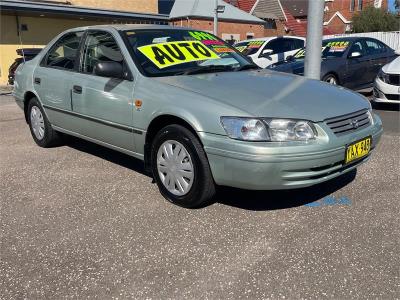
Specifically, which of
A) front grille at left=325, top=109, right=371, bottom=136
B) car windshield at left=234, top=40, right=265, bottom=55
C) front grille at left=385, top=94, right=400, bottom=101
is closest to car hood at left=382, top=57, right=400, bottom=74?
front grille at left=385, top=94, right=400, bottom=101

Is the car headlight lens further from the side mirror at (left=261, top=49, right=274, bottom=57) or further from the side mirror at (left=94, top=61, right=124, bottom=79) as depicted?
the side mirror at (left=261, top=49, right=274, bottom=57)

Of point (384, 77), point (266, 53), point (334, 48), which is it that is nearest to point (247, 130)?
point (384, 77)

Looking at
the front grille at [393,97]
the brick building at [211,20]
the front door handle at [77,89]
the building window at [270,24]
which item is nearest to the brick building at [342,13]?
the building window at [270,24]

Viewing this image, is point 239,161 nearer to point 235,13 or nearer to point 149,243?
point 149,243

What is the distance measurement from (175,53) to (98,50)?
91 cm

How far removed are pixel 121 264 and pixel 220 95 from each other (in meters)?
1.45

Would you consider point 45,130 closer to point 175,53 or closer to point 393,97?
point 175,53

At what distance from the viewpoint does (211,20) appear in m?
27.7

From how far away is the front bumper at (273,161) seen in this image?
9.96 feet

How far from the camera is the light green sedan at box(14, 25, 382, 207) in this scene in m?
3.11

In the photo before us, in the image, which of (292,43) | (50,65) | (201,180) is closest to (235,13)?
(292,43)

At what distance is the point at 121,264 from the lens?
280 cm

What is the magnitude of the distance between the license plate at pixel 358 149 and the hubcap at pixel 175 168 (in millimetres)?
1210

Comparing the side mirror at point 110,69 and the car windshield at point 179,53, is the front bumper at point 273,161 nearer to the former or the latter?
the car windshield at point 179,53
